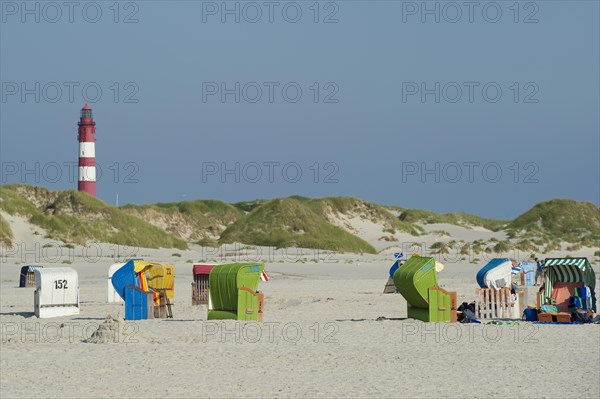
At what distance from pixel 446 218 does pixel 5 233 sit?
50.7m

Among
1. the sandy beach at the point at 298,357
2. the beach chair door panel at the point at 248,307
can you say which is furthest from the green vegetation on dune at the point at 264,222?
the sandy beach at the point at 298,357

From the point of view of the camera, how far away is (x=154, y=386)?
12172 millimetres

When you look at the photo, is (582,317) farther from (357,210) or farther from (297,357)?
(357,210)

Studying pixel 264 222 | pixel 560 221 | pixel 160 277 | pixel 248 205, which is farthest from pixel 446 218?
pixel 160 277

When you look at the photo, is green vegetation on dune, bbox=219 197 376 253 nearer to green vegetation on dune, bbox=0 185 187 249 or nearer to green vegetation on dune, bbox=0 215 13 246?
green vegetation on dune, bbox=0 185 187 249

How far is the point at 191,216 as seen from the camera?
81.5 meters

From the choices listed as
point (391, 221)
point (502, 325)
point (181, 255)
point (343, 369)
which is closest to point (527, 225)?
point (391, 221)

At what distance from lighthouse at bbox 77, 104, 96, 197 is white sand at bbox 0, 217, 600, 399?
49264 millimetres

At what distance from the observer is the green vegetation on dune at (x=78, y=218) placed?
56.5 meters

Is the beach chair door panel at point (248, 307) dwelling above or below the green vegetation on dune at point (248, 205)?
below

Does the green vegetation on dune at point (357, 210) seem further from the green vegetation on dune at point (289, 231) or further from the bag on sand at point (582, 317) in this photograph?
the bag on sand at point (582, 317)

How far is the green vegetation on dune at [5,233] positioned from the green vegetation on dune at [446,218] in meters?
42.4

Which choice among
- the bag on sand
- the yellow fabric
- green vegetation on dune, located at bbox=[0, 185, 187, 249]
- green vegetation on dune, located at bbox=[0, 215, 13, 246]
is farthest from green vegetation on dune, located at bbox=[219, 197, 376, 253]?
the bag on sand

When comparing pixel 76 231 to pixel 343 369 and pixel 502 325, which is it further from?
pixel 343 369
